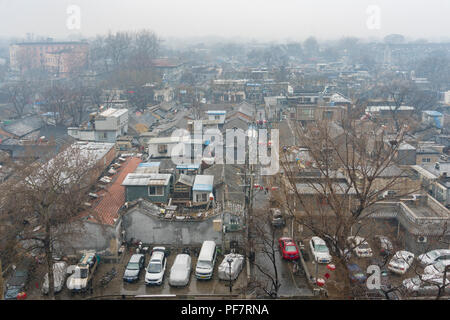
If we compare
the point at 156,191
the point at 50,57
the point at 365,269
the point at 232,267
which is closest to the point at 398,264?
the point at 365,269

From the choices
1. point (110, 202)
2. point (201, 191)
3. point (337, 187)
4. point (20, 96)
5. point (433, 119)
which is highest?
point (20, 96)

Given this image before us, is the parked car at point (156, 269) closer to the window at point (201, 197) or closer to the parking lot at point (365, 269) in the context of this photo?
the window at point (201, 197)

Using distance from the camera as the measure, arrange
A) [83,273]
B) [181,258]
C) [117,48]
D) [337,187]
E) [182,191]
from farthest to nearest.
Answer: [117,48] → [182,191] → [337,187] → [181,258] → [83,273]

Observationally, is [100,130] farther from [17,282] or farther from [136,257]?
[17,282]

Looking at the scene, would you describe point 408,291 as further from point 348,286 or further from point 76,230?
point 76,230

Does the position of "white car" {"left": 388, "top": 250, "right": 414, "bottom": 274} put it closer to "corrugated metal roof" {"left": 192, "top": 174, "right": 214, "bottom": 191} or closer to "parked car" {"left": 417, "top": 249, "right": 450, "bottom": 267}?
"parked car" {"left": 417, "top": 249, "right": 450, "bottom": 267}

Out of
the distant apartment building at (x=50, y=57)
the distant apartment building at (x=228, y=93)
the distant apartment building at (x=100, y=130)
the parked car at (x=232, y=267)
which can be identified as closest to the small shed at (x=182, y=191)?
the parked car at (x=232, y=267)
